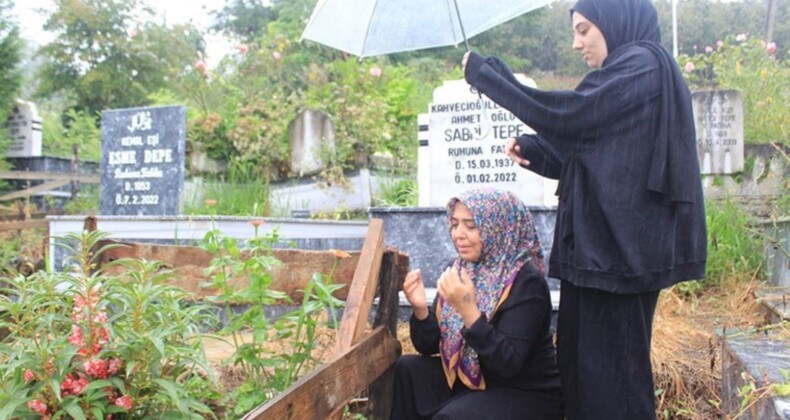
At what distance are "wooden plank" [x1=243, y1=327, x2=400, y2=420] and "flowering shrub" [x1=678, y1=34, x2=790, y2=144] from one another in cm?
580

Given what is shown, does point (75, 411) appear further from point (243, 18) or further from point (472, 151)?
point (243, 18)

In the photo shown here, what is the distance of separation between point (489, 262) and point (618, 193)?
533 mm

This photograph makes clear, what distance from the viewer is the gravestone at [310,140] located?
7312 millimetres

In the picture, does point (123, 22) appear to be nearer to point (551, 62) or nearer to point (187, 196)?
point (187, 196)

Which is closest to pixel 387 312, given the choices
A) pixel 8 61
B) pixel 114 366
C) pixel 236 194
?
pixel 114 366

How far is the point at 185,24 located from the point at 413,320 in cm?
1567

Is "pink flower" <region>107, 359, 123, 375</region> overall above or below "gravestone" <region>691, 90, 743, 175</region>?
below

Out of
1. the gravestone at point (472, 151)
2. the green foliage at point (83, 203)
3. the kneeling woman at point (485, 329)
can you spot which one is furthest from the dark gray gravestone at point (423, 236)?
the green foliage at point (83, 203)

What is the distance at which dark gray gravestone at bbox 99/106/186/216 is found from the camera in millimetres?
6441

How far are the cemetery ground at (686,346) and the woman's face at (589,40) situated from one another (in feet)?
3.46

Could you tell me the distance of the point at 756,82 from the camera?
8125mm

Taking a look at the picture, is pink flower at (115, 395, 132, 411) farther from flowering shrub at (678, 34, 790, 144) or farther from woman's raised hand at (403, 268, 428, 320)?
flowering shrub at (678, 34, 790, 144)

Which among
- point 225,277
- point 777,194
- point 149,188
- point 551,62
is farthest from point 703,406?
point 551,62

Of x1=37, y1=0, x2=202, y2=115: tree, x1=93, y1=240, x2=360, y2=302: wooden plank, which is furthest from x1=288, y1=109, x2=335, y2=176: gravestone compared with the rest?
x1=37, y1=0, x2=202, y2=115: tree
